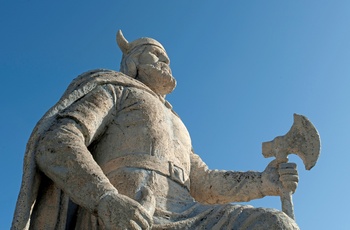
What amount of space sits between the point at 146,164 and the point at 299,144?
177 centimetres

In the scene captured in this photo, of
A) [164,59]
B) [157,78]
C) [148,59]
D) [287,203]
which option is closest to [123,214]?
[287,203]

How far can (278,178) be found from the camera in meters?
6.91

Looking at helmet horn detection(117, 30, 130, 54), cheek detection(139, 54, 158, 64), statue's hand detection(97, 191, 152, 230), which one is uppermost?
helmet horn detection(117, 30, 130, 54)

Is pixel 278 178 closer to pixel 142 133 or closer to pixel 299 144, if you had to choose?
pixel 299 144

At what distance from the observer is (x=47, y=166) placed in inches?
229

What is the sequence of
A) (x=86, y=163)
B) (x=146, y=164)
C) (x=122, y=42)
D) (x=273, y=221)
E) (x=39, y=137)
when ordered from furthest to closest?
(x=122, y=42) → (x=146, y=164) → (x=39, y=137) → (x=86, y=163) → (x=273, y=221)

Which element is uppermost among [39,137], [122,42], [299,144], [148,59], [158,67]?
[122,42]

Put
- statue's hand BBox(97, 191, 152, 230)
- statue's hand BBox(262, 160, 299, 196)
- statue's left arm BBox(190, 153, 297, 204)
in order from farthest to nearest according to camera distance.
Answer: statue's left arm BBox(190, 153, 297, 204) → statue's hand BBox(262, 160, 299, 196) → statue's hand BBox(97, 191, 152, 230)

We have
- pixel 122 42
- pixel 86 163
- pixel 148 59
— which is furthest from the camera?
pixel 122 42

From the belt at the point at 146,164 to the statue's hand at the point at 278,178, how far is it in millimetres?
1101

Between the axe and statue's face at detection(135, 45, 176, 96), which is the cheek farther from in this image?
the axe

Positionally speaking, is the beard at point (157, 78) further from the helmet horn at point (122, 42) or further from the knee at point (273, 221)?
the knee at point (273, 221)

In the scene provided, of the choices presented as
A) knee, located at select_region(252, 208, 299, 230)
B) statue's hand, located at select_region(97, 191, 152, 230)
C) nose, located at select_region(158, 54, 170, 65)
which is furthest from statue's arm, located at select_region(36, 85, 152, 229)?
nose, located at select_region(158, 54, 170, 65)

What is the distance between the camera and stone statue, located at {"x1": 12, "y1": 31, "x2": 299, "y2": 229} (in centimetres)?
550
